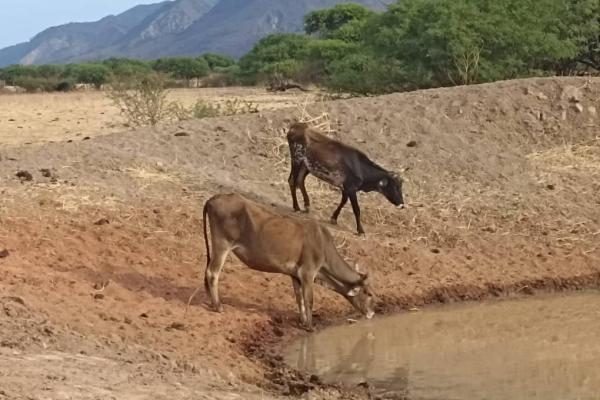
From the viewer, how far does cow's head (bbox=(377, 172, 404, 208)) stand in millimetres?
14703

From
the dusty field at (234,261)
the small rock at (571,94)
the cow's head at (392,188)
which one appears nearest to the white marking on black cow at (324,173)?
the cow's head at (392,188)

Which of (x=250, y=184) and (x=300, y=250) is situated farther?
(x=250, y=184)

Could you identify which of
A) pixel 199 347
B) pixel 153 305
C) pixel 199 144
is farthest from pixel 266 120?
pixel 199 347

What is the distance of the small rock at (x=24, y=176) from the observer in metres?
14.8

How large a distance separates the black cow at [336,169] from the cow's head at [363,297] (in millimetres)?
2613

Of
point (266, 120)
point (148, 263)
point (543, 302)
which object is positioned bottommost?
point (543, 302)

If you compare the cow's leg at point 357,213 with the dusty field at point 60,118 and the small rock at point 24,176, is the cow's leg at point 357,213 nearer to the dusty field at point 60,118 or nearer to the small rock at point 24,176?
the small rock at point 24,176

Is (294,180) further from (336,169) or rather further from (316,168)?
(336,169)

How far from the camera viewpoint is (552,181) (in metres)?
16.5

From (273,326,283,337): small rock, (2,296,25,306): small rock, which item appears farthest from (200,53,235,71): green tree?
(2,296,25,306): small rock

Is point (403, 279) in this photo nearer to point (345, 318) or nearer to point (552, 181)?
point (345, 318)

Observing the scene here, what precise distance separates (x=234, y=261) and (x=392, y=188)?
9.28 feet

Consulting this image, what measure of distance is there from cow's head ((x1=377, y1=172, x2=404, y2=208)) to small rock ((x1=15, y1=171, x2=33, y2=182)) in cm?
513

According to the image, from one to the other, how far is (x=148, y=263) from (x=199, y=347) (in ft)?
9.38
